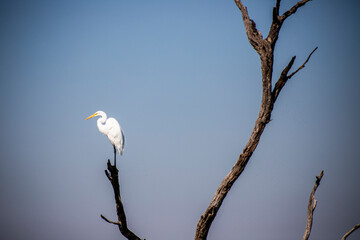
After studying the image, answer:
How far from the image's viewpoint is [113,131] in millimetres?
11133

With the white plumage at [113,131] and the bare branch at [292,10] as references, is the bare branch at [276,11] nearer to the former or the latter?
the bare branch at [292,10]

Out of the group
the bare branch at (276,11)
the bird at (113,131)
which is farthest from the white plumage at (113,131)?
the bare branch at (276,11)

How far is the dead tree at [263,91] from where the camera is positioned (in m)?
6.71

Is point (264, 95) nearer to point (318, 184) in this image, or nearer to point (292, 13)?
point (292, 13)

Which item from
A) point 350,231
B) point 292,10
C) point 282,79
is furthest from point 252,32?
point 350,231

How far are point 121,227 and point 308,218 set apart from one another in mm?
3241

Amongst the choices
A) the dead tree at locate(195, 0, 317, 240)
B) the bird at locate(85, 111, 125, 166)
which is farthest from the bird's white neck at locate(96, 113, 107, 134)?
the dead tree at locate(195, 0, 317, 240)

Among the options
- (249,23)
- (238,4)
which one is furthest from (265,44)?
(238,4)

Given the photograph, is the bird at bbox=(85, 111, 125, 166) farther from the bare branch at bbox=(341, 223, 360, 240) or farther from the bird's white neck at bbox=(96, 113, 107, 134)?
the bare branch at bbox=(341, 223, 360, 240)

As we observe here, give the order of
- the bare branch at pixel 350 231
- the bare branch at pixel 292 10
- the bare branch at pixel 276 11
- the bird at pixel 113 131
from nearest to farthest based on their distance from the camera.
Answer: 1. the bare branch at pixel 276 11
2. the bare branch at pixel 292 10
3. the bare branch at pixel 350 231
4. the bird at pixel 113 131

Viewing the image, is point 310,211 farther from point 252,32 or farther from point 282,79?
point 252,32

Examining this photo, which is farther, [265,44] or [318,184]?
[318,184]

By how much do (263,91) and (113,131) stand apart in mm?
5342

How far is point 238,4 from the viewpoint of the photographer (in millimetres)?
7051
